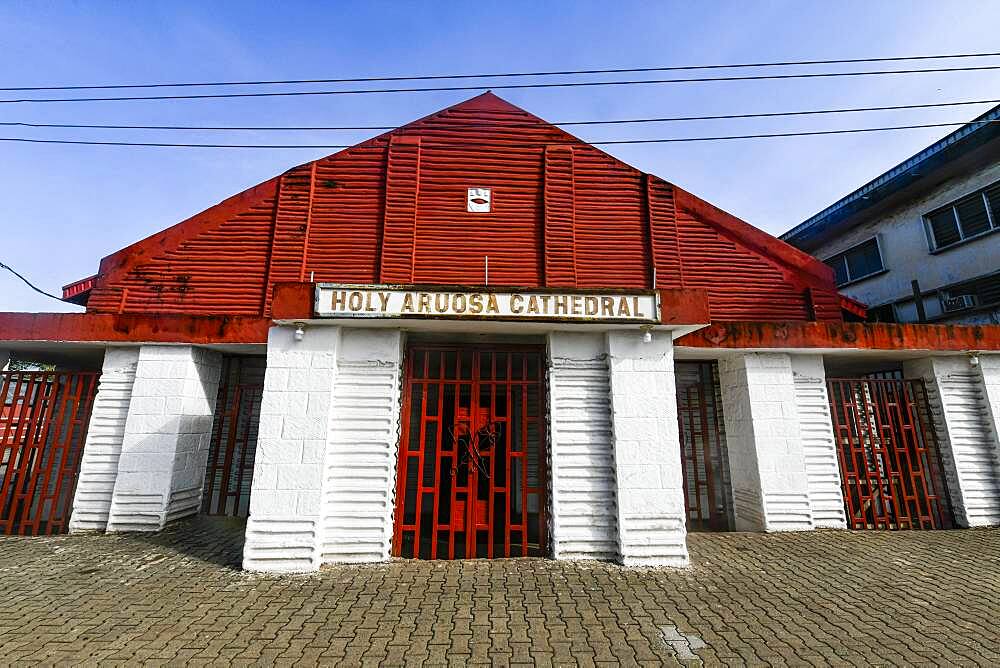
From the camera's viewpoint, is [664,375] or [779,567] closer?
[779,567]

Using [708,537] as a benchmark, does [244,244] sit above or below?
above

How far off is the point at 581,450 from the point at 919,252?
1401 centimetres

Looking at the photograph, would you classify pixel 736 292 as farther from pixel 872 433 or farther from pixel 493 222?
pixel 493 222

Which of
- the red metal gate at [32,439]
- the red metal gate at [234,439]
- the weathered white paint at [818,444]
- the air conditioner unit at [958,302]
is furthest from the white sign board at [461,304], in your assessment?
the air conditioner unit at [958,302]

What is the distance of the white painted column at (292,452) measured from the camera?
5355 mm

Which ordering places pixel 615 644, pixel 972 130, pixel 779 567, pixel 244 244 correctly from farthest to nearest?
pixel 972 130 < pixel 244 244 < pixel 779 567 < pixel 615 644

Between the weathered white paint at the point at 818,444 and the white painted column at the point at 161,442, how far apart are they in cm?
1054

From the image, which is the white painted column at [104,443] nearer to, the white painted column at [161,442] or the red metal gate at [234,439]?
the white painted column at [161,442]

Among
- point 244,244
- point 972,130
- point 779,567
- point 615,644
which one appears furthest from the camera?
point 972,130

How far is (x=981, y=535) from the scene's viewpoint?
7062mm

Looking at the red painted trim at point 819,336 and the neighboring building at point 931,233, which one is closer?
the red painted trim at point 819,336

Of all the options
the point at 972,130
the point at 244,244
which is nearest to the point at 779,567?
the point at 244,244

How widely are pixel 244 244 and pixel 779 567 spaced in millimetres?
11008

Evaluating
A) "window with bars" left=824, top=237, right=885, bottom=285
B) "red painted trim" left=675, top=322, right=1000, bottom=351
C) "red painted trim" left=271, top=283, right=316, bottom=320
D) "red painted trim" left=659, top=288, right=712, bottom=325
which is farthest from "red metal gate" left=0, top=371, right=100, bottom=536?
"window with bars" left=824, top=237, right=885, bottom=285
